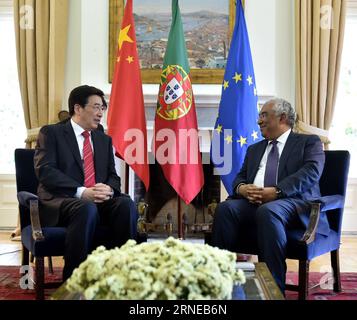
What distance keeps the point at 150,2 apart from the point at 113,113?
4.28ft

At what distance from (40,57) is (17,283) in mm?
2238

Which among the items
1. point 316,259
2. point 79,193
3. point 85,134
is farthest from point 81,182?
point 316,259

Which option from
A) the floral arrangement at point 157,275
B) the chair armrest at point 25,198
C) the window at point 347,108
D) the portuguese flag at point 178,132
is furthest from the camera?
the window at point 347,108

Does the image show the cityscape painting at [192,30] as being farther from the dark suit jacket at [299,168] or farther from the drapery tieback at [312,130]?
the dark suit jacket at [299,168]

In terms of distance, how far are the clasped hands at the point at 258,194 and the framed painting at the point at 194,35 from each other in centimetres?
185

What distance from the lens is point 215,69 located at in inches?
174

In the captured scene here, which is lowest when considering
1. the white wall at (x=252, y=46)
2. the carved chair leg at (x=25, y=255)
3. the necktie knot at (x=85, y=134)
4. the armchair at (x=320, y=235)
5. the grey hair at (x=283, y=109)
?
the carved chair leg at (x=25, y=255)

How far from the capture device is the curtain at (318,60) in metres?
4.36

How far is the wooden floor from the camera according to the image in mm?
3539

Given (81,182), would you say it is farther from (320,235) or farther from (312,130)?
(312,130)

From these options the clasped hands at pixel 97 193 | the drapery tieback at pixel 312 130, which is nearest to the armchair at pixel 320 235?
the clasped hands at pixel 97 193

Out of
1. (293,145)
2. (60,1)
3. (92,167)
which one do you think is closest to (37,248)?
(92,167)

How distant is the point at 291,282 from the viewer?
307 cm

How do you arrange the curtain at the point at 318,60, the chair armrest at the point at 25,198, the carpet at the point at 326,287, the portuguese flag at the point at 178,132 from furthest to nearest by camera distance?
the curtain at the point at 318,60 < the portuguese flag at the point at 178,132 < the carpet at the point at 326,287 < the chair armrest at the point at 25,198
